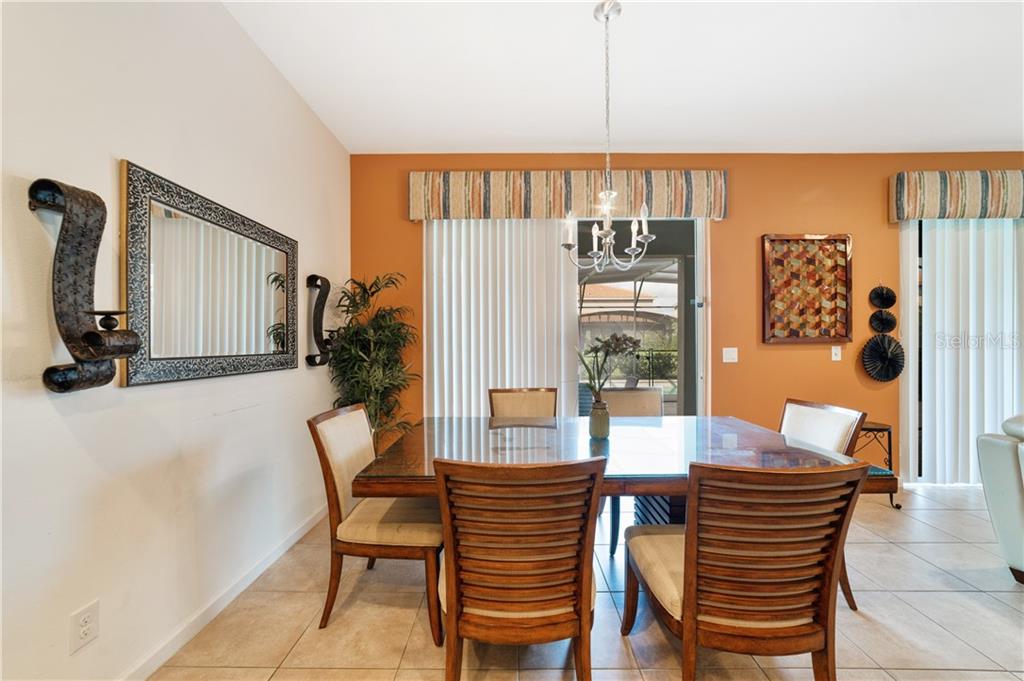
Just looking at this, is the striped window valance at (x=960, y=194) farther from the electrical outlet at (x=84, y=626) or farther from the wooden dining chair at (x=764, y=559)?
the electrical outlet at (x=84, y=626)

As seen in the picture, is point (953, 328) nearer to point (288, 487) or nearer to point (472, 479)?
point (472, 479)

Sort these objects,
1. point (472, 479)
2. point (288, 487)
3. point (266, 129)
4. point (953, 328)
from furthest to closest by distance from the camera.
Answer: point (953, 328), point (288, 487), point (266, 129), point (472, 479)

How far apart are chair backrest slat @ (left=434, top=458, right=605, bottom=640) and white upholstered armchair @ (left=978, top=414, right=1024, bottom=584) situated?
2.23 metres

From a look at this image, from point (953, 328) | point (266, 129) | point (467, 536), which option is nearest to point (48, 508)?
point (467, 536)

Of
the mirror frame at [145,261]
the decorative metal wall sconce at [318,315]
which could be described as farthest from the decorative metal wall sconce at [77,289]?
the decorative metal wall sconce at [318,315]

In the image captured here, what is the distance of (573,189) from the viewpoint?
3584 millimetres

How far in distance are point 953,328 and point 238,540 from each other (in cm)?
536

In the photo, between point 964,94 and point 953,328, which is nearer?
point 964,94

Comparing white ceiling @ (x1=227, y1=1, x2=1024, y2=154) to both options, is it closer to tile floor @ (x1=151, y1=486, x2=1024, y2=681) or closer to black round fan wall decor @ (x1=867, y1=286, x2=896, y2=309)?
black round fan wall decor @ (x1=867, y1=286, x2=896, y2=309)

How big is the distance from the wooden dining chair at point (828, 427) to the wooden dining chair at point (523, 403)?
1.34 metres

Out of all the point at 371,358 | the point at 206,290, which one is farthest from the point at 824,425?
the point at 206,290

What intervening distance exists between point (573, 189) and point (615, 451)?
243cm

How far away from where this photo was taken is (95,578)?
1.41 m

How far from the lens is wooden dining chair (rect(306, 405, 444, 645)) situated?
1767 mm
